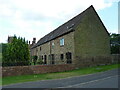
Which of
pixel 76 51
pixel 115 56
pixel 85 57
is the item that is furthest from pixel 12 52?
pixel 115 56

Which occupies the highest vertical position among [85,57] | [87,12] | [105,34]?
[87,12]

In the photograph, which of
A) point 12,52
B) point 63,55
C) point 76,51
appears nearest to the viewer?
point 12,52

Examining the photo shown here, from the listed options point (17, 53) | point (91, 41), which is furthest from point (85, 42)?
point (17, 53)

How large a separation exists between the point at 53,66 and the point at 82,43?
7.08 meters

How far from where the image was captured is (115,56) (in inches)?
1172

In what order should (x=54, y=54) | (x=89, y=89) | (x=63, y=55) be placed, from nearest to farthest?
(x=89, y=89), (x=63, y=55), (x=54, y=54)

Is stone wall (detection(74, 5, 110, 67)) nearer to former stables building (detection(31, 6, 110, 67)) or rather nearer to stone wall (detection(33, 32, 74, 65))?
former stables building (detection(31, 6, 110, 67))

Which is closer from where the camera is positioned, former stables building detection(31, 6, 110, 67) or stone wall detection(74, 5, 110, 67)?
former stables building detection(31, 6, 110, 67)

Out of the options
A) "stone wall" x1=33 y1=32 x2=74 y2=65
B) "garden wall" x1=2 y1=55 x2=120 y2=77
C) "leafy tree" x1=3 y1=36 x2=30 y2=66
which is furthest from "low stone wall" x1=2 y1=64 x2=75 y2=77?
"stone wall" x1=33 y1=32 x2=74 y2=65

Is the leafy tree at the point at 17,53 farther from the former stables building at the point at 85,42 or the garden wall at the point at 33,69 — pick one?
the former stables building at the point at 85,42

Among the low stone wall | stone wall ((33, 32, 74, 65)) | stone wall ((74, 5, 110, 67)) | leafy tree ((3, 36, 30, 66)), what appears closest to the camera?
the low stone wall

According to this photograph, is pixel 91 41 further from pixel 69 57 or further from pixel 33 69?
pixel 33 69

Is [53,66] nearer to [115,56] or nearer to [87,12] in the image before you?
[87,12]

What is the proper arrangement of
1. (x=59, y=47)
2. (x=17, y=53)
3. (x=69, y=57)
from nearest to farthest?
(x=17, y=53)
(x=69, y=57)
(x=59, y=47)
